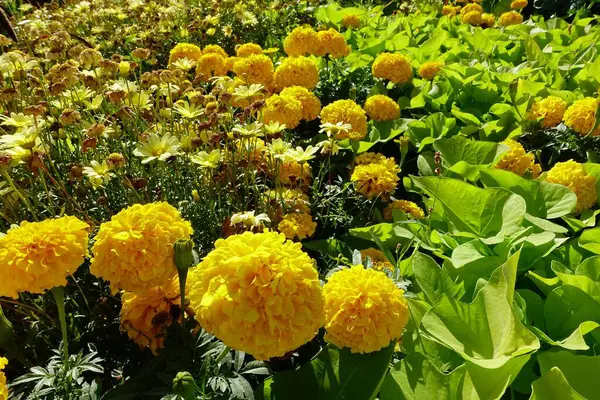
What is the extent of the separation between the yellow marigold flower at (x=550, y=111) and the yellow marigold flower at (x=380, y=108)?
0.54m

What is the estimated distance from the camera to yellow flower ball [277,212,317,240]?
5.02 feet

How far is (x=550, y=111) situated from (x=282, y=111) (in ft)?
3.26

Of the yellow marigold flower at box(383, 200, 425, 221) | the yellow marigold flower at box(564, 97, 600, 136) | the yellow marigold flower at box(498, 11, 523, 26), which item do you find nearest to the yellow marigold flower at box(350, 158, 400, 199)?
the yellow marigold flower at box(383, 200, 425, 221)

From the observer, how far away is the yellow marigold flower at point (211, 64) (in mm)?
2184

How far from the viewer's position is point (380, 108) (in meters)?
2.14

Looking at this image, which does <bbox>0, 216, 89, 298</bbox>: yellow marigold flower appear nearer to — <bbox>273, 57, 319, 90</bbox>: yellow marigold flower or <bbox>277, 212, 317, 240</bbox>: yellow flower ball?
<bbox>277, 212, 317, 240</bbox>: yellow flower ball

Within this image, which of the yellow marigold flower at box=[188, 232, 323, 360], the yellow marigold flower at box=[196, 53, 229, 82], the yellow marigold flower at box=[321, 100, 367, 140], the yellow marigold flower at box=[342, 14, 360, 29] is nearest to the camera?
the yellow marigold flower at box=[188, 232, 323, 360]

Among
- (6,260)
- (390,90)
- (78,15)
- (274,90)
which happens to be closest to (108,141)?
(274,90)

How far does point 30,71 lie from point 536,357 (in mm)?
1958

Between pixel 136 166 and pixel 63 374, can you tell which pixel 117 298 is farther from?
pixel 136 166

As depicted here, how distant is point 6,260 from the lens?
944 mm

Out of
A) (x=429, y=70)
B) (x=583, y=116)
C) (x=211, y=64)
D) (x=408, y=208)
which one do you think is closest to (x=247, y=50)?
(x=211, y=64)

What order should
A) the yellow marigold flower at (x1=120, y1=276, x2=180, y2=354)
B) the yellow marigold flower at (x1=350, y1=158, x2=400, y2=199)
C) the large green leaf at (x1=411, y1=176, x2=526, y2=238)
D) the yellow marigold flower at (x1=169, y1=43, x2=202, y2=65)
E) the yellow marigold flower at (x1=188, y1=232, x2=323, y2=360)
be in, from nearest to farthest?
the yellow marigold flower at (x1=188, y1=232, x2=323, y2=360)
the yellow marigold flower at (x1=120, y1=276, x2=180, y2=354)
the large green leaf at (x1=411, y1=176, x2=526, y2=238)
the yellow marigold flower at (x1=350, y1=158, x2=400, y2=199)
the yellow marigold flower at (x1=169, y1=43, x2=202, y2=65)

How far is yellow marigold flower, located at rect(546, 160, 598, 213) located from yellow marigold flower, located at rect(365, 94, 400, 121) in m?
0.76
